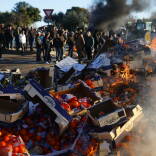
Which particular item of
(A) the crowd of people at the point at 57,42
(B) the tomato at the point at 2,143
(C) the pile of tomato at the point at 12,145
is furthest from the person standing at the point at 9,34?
(B) the tomato at the point at 2,143

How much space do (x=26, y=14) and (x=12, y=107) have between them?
52.5 meters

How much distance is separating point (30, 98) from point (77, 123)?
3.99 feet

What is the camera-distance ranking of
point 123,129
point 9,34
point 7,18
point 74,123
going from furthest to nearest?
point 7,18 < point 9,34 < point 74,123 < point 123,129

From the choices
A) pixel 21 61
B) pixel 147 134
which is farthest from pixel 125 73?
pixel 21 61

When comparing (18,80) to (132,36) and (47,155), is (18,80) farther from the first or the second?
(132,36)

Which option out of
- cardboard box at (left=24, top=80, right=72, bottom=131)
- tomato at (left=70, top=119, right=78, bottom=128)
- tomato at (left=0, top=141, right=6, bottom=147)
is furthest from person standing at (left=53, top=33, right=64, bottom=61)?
tomato at (left=0, top=141, right=6, bottom=147)

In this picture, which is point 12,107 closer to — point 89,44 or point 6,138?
point 6,138

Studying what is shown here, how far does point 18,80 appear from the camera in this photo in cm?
1207

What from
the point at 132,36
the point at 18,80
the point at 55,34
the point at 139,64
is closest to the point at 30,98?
the point at 18,80

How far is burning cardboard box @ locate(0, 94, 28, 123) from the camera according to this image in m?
7.28

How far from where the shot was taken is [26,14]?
5894cm

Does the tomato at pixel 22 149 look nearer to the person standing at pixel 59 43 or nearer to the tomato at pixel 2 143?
the tomato at pixel 2 143

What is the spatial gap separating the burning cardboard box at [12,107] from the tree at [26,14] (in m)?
43.8

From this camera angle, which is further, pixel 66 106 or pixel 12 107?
pixel 66 106
